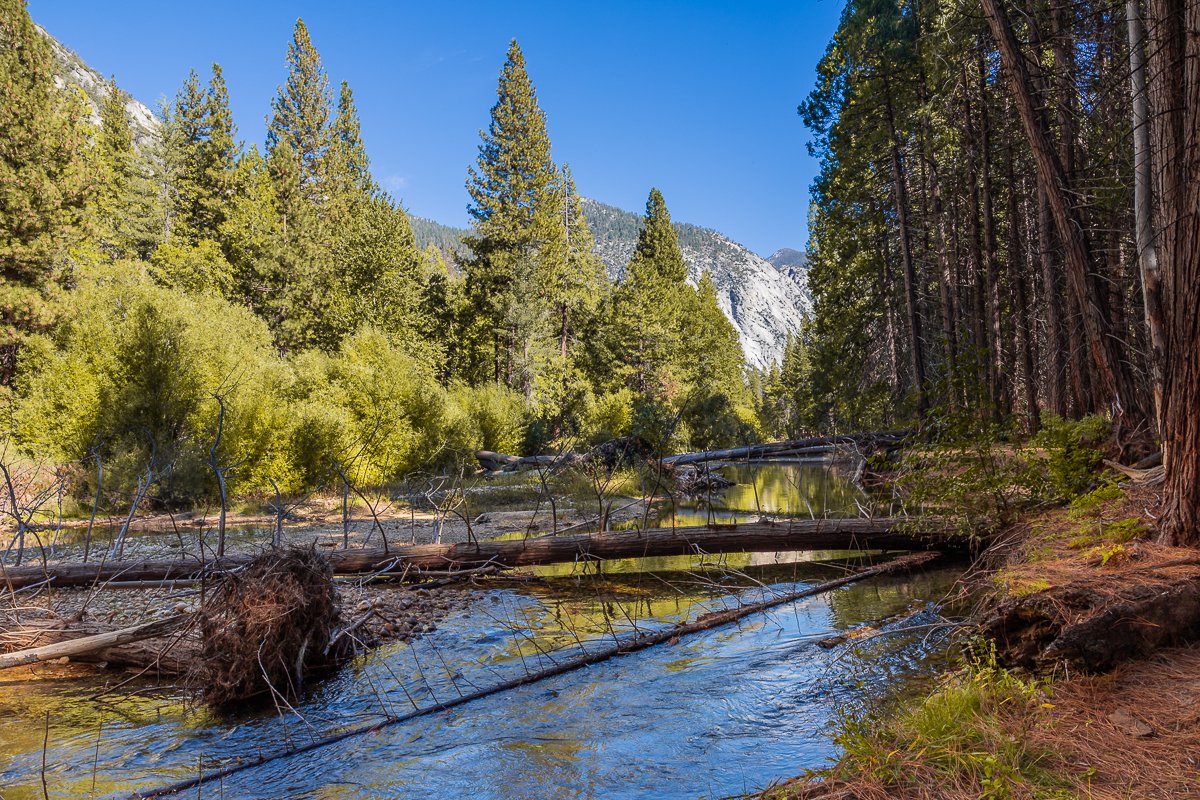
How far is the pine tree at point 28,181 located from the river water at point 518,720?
23.8 meters

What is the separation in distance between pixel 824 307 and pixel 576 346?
19.6 m

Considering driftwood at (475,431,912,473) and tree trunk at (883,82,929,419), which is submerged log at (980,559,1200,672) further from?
tree trunk at (883,82,929,419)

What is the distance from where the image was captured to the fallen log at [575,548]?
7.86 metres

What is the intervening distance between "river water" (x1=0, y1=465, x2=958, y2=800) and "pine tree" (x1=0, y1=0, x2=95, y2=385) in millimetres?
23797

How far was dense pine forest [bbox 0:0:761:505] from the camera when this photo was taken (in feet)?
61.2

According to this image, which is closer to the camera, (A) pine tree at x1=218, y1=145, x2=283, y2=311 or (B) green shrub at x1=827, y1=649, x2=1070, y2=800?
(B) green shrub at x1=827, y1=649, x2=1070, y2=800

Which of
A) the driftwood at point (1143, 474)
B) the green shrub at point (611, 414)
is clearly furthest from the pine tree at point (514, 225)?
the driftwood at point (1143, 474)

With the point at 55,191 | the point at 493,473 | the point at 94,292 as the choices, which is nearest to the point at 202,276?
the point at 55,191

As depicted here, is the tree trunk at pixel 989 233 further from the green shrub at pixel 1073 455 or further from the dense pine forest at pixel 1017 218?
the green shrub at pixel 1073 455

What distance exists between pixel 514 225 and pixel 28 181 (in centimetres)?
2167

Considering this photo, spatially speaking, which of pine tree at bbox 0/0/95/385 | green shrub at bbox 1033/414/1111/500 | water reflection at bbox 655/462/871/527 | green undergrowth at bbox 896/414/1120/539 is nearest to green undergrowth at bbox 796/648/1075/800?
green undergrowth at bbox 896/414/1120/539

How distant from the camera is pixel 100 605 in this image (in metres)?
8.09

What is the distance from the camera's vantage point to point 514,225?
38969mm

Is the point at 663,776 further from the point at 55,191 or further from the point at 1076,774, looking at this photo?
the point at 55,191
